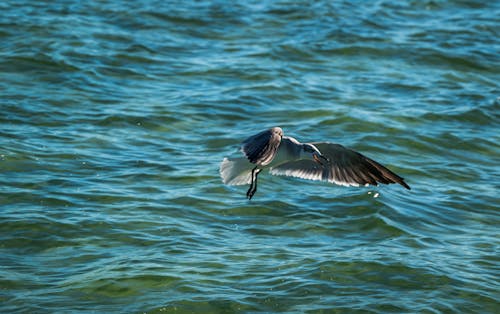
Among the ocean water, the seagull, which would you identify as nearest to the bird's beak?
the seagull

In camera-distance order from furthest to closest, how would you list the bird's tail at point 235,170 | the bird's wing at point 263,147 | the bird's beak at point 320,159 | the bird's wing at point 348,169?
1. the bird's tail at point 235,170
2. the bird's wing at point 348,169
3. the bird's beak at point 320,159
4. the bird's wing at point 263,147

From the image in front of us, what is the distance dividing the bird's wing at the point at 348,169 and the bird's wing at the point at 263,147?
574mm

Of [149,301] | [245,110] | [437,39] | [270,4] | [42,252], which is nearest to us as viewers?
[149,301]

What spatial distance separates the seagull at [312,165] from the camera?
6465 millimetres

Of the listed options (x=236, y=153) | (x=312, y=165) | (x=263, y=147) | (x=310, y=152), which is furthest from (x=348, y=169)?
(x=236, y=153)

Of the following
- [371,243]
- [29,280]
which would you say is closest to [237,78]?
[371,243]

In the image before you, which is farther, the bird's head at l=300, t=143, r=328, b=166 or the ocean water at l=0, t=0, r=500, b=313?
the ocean water at l=0, t=0, r=500, b=313

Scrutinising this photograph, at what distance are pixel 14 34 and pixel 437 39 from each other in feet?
23.4

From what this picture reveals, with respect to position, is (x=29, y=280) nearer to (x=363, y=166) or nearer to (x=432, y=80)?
(x=363, y=166)

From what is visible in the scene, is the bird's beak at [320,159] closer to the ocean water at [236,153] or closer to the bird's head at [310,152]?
the bird's head at [310,152]

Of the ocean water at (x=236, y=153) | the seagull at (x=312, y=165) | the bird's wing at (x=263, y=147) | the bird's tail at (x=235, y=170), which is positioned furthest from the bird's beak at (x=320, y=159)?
the ocean water at (x=236, y=153)

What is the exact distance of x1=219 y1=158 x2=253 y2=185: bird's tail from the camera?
7027mm

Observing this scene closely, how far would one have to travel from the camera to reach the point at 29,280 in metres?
6.91

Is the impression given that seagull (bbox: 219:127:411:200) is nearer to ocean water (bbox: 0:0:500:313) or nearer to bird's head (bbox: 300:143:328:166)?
bird's head (bbox: 300:143:328:166)
